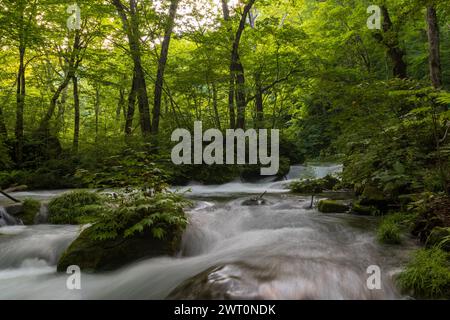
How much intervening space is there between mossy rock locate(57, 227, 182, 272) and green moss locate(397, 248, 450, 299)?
2955mm

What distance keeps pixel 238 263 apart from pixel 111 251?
1.87 metres

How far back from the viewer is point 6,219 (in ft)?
21.0

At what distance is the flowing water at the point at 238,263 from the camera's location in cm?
307

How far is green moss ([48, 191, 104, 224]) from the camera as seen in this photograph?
21.6ft

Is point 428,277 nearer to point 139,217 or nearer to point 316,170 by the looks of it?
point 139,217

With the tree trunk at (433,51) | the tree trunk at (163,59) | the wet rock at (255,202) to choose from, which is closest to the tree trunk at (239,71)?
the tree trunk at (163,59)

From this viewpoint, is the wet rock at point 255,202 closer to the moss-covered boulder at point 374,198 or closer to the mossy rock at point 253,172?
the moss-covered boulder at point 374,198

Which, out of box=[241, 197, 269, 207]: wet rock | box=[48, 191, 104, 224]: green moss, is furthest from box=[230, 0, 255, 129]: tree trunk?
box=[48, 191, 104, 224]: green moss

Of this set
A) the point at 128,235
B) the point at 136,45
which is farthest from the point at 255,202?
the point at 136,45

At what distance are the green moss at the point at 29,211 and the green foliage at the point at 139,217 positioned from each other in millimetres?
3023

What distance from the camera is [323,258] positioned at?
3.72 meters

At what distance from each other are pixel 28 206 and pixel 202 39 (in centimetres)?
799
